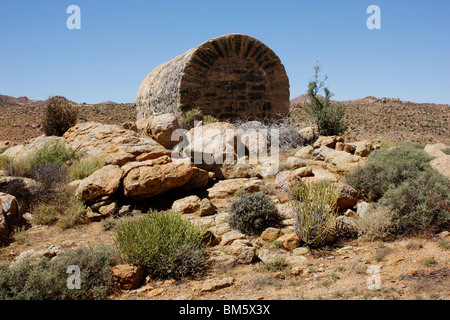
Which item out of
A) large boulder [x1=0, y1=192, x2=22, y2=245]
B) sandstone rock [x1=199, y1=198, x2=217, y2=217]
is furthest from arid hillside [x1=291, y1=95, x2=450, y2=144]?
large boulder [x1=0, y1=192, x2=22, y2=245]

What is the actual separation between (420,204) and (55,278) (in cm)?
493

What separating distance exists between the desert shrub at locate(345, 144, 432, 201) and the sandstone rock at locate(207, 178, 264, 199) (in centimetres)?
177

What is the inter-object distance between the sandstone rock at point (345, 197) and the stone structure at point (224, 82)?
654 centimetres

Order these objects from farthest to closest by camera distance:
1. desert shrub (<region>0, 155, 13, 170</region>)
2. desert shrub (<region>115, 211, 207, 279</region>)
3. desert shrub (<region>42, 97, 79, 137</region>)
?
desert shrub (<region>42, 97, 79, 137</region>) → desert shrub (<region>0, 155, 13, 170</region>) → desert shrub (<region>115, 211, 207, 279</region>)

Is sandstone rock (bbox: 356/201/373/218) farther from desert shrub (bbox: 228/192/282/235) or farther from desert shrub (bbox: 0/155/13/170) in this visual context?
desert shrub (bbox: 0/155/13/170)

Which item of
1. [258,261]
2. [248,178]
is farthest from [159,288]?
[248,178]

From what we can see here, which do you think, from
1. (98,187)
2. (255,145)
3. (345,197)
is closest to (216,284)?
(345,197)

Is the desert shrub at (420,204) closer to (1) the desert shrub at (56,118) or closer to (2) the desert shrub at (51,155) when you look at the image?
(2) the desert shrub at (51,155)

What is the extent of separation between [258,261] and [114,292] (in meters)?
1.80

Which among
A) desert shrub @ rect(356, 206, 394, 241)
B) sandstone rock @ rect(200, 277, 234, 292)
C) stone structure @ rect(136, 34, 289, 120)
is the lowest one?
sandstone rock @ rect(200, 277, 234, 292)

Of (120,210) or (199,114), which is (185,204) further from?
(199,114)

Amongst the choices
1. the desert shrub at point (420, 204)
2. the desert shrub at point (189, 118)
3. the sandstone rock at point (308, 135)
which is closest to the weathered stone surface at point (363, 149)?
the sandstone rock at point (308, 135)

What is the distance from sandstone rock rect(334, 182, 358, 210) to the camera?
534cm

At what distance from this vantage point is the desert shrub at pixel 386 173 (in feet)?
18.6
